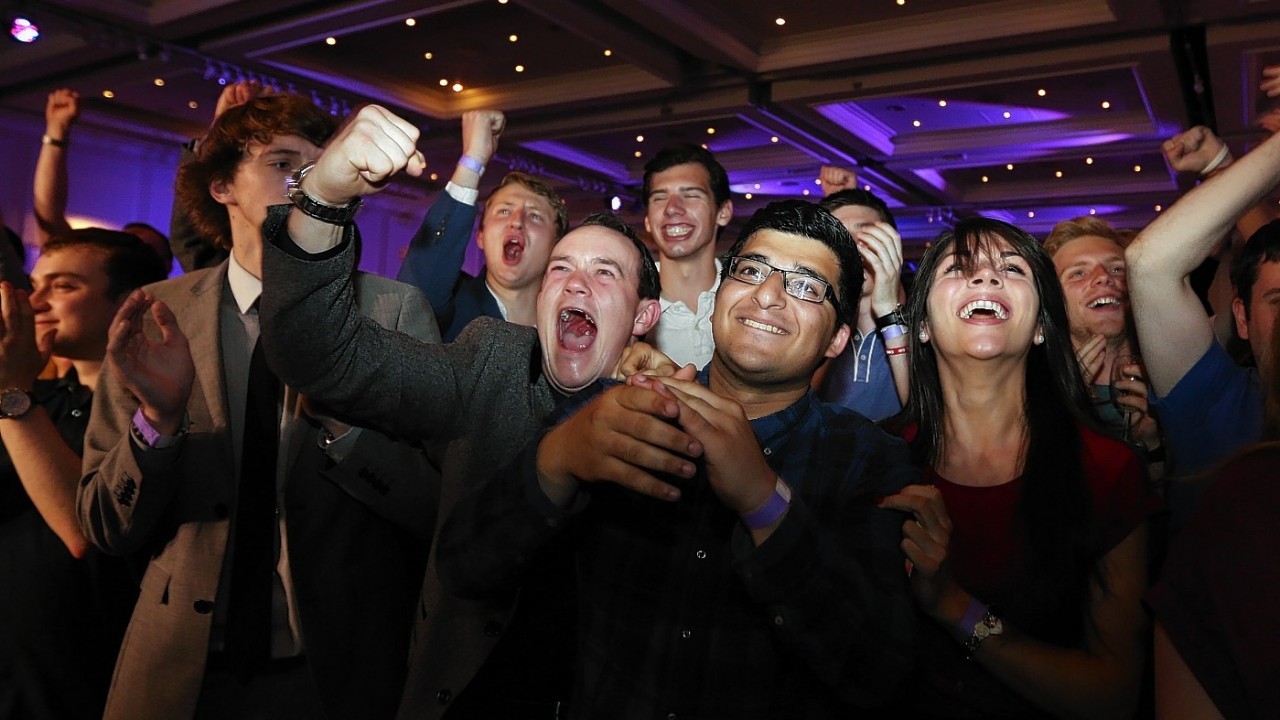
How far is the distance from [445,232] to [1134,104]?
26.0ft

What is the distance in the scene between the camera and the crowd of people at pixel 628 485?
48.7 inches

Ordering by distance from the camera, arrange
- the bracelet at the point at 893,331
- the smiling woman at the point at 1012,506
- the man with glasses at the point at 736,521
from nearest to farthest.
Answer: the man with glasses at the point at 736,521 < the smiling woman at the point at 1012,506 < the bracelet at the point at 893,331

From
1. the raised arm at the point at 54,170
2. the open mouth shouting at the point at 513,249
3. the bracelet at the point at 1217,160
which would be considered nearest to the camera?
the bracelet at the point at 1217,160

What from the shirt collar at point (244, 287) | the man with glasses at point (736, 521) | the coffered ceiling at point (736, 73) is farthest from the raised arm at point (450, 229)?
the coffered ceiling at point (736, 73)

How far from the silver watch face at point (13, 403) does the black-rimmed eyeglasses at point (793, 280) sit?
1.65 m

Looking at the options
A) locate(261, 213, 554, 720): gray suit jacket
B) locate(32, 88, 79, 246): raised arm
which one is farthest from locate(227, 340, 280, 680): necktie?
locate(32, 88, 79, 246): raised arm

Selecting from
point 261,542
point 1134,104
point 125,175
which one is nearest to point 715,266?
point 261,542

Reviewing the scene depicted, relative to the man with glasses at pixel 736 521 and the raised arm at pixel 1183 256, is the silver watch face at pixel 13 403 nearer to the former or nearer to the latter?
the man with glasses at pixel 736 521

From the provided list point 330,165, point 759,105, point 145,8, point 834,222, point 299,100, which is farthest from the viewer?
point 759,105

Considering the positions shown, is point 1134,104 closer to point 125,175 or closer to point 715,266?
point 715,266

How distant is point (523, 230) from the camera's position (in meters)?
3.31

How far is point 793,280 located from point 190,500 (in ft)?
3.94

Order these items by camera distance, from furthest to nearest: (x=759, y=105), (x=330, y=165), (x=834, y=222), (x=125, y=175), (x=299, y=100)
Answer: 1. (x=125, y=175)
2. (x=759, y=105)
3. (x=299, y=100)
4. (x=834, y=222)
5. (x=330, y=165)

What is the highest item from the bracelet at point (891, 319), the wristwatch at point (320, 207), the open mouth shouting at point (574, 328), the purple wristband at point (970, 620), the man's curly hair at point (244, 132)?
the man's curly hair at point (244, 132)
